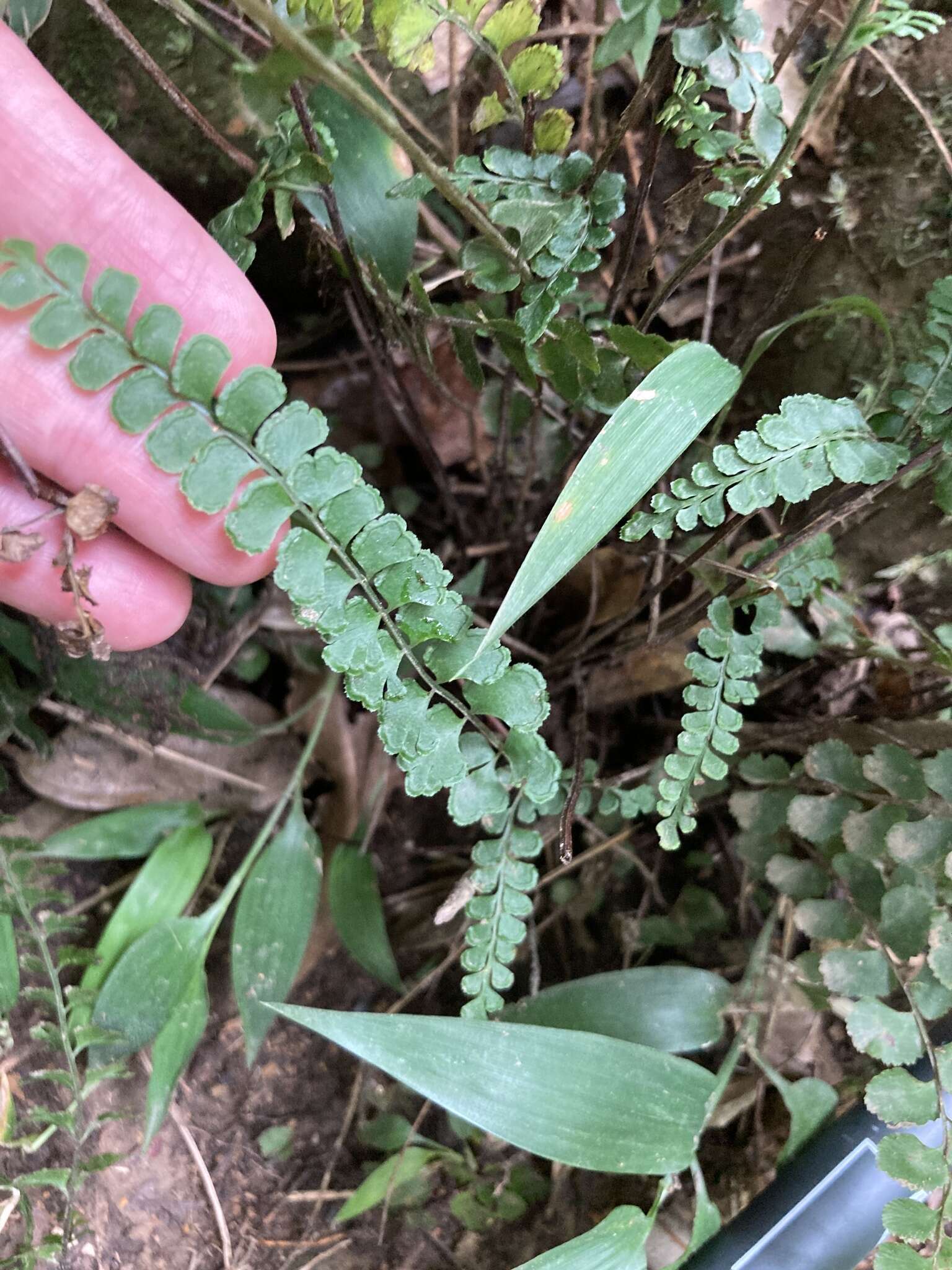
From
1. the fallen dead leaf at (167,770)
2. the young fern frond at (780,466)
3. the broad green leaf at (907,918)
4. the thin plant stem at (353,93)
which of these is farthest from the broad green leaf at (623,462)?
the fallen dead leaf at (167,770)

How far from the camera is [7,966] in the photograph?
942 mm

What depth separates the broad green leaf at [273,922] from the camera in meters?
1.09

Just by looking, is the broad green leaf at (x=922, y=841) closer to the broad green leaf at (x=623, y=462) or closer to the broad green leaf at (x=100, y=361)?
the broad green leaf at (x=623, y=462)

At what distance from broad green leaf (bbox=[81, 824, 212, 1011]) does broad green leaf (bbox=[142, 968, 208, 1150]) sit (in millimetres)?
110

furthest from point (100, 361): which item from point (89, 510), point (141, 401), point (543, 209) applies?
point (543, 209)

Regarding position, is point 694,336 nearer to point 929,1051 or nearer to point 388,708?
point 388,708

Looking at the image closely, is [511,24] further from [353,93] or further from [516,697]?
[516,697]

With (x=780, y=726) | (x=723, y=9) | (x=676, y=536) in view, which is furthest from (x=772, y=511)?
(x=723, y=9)

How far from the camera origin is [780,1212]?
2.79 ft

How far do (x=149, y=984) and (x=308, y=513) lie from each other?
2.55 feet

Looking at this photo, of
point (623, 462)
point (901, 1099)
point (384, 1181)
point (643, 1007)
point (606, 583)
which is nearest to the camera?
point (623, 462)

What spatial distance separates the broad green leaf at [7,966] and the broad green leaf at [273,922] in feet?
0.88

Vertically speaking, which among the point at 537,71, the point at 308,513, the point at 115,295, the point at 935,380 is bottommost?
the point at 935,380

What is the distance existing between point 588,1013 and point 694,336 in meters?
0.97
